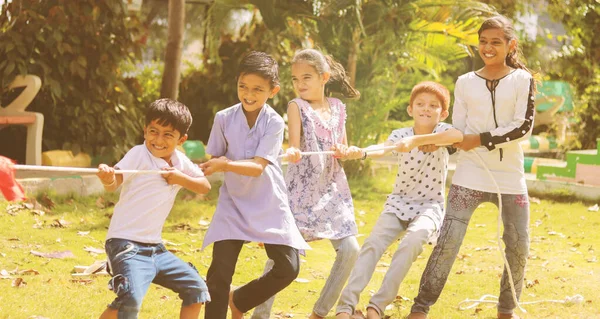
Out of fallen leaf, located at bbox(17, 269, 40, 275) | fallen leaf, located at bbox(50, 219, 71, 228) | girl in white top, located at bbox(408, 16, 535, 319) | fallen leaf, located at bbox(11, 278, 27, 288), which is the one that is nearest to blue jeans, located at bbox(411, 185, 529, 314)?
girl in white top, located at bbox(408, 16, 535, 319)

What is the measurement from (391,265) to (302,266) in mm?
1813

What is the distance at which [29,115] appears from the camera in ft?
29.7

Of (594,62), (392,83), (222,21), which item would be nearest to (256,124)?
(222,21)

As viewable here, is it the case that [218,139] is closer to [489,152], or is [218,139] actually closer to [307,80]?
[307,80]

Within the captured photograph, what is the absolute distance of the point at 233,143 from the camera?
172 inches

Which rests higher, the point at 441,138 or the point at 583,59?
the point at 583,59

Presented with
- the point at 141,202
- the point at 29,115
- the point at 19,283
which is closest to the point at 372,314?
the point at 141,202

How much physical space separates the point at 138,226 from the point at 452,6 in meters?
7.31

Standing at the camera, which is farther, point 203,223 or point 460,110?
point 203,223

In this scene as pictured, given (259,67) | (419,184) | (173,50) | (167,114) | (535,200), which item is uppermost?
(259,67)

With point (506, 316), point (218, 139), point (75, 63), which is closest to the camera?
point (218, 139)

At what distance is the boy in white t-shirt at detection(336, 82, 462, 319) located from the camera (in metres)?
4.72

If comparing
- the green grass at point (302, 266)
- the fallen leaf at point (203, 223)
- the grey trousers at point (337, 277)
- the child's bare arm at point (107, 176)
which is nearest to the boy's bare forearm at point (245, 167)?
the child's bare arm at point (107, 176)

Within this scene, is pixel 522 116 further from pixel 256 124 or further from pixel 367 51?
pixel 367 51
